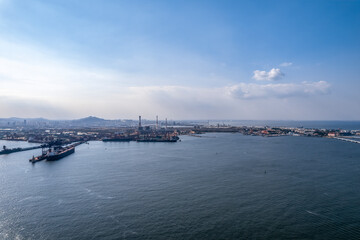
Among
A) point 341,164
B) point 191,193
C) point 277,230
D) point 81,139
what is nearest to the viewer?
point 277,230

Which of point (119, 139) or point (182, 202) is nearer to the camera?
point (182, 202)

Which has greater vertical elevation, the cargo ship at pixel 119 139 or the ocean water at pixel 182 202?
the cargo ship at pixel 119 139

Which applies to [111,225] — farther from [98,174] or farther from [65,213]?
[98,174]

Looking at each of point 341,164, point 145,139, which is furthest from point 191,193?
point 145,139

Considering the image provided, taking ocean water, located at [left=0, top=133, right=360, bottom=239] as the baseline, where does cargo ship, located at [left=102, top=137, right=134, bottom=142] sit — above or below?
above

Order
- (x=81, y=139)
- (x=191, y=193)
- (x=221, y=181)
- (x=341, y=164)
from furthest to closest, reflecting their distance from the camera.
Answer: (x=81, y=139) → (x=341, y=164) → (x=221, y=181) → (x=191, y=193)

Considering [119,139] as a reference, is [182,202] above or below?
below

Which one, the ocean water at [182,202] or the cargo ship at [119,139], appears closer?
the ocean water at [182,202]

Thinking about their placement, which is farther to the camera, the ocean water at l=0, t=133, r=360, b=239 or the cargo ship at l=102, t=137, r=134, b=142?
the cargo ship at l=102, t=137, r=134, b=142
